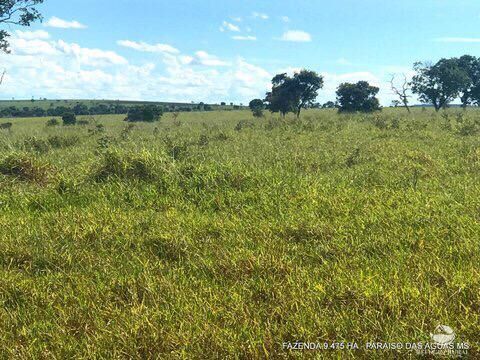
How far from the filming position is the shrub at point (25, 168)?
7965 millimetres

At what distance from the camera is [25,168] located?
319 inches

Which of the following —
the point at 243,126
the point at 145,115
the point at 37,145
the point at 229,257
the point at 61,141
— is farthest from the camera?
the point at 145,115

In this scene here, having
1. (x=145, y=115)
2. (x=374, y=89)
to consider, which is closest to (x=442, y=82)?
(x=374, y=89)

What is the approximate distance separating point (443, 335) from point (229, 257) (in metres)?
2.17

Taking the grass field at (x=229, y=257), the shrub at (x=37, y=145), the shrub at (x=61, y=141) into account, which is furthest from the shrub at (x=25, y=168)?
the shrub at (x=61, y=141)

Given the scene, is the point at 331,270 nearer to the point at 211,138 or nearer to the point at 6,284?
the point at 6,284

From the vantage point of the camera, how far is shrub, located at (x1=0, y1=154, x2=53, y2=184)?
26.1ft

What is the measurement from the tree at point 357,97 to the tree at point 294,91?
3.49 metres

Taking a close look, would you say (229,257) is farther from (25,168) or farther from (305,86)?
(305,86)

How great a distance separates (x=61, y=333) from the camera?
9.87 ft

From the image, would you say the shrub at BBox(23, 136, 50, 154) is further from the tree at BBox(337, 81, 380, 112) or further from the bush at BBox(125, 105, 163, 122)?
the tree at BBox(337, 81, 380, 112)

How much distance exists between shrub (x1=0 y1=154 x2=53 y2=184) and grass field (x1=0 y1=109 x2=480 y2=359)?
0.13ft

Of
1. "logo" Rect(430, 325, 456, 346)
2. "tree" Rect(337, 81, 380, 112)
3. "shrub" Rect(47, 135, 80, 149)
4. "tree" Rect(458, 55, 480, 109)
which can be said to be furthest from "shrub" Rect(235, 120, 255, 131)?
"tree" Rect(458, 55, 480, 109)

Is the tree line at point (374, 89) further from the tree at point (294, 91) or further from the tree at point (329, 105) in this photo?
the tree at point (329, 105)
